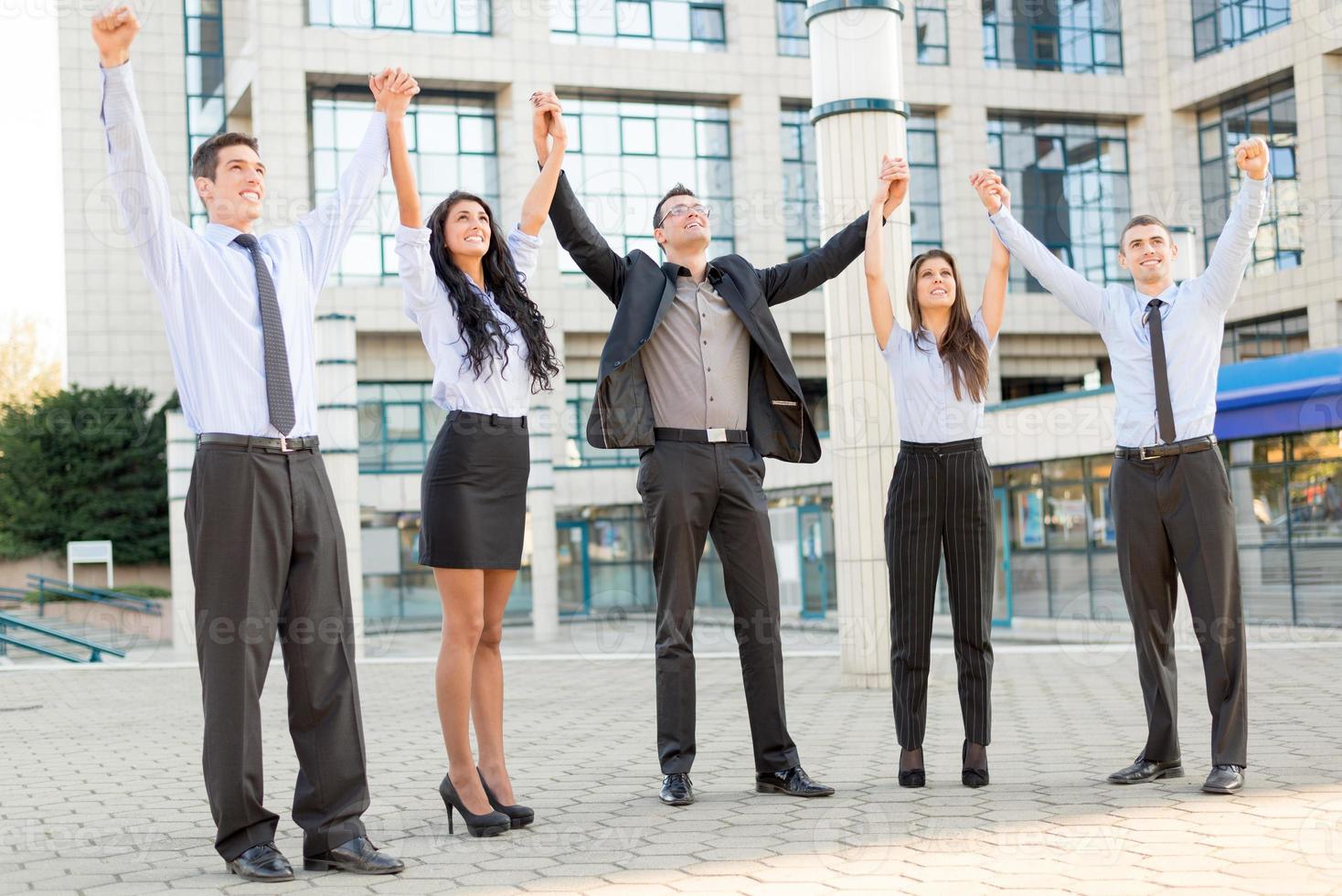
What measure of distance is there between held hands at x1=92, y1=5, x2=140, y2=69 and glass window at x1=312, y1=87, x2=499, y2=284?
27.5 meters

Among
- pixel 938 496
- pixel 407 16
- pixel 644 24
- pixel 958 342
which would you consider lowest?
pixel 938 496

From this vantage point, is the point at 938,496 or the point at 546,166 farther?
the point at 938,496

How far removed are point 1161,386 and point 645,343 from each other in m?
1.99

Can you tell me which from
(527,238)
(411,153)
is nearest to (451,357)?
(527,238)

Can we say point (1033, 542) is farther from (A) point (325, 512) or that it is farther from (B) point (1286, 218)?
(A) point (325, 512)

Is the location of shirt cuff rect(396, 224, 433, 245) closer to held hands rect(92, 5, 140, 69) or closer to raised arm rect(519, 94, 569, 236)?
raised arm rect(519, 94, 569, 236)

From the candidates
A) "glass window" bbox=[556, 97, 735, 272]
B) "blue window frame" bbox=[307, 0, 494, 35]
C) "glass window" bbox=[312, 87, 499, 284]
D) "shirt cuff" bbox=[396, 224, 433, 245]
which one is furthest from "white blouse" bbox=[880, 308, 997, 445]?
"blue window frame" bbox=[307, 0, 494, 35]

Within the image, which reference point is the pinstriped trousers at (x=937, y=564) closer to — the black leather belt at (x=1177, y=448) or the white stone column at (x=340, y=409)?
the black leather belt at (x=1177, y=448)

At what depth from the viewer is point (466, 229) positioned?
486 centimetres

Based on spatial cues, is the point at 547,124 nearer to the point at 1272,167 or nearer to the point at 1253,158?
the point at 1253,158

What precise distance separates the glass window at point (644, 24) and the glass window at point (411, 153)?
2743 millimetres

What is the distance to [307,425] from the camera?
14.1 ft

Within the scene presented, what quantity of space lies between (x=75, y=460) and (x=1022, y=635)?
2533 cm

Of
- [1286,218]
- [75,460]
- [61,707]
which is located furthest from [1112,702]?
[75,460]
